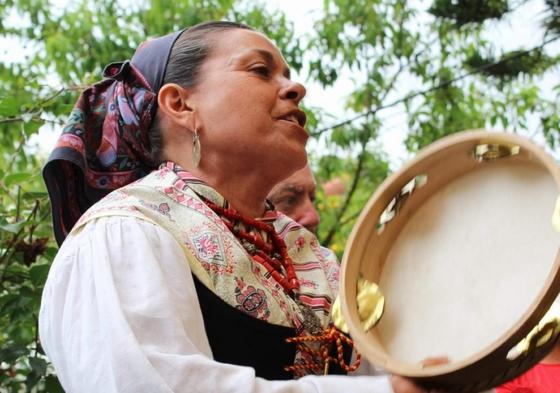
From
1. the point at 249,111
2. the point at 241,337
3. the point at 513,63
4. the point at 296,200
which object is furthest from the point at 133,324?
the point at 513,63

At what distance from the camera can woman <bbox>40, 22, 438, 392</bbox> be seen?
133 cm

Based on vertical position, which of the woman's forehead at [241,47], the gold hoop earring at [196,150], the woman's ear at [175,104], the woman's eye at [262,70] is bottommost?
the gold hoop earring at [196,150]

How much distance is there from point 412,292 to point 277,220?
639 mm

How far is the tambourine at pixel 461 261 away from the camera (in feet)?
4.18

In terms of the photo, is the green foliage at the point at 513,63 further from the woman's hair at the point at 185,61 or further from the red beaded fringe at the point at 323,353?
the red beaded fringe at the point at 323,353

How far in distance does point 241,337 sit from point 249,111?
53 cm

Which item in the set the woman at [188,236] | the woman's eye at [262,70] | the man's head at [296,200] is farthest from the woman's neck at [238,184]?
the man's head at [296,200]

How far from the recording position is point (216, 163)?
1868 millimetres

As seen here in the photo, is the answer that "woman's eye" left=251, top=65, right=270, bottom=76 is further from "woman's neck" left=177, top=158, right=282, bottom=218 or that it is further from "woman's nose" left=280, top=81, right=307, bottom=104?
"woman's neck" left=177, top=158, right=282, bottom=218

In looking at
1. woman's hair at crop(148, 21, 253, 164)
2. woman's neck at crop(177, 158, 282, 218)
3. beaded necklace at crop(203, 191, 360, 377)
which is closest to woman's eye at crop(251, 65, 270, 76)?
→ woman's hair at crop(148, 21, 253, 164)

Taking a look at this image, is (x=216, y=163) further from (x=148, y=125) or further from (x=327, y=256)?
(x=327, y=256)

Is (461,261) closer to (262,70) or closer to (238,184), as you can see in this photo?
(238,184)

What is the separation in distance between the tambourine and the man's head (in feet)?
5.48

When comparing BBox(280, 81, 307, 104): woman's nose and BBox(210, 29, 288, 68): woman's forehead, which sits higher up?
BBox(210, 29, 288, 68): woman's forehead
